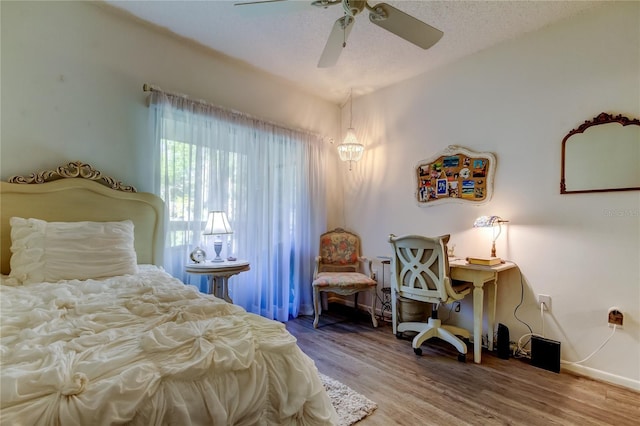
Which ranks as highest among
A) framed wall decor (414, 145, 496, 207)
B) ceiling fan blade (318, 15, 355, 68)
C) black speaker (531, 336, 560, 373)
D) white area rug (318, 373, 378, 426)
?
ceiling fan blade (318, 15, 355, 68)

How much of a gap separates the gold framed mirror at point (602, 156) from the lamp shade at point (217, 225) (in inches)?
113

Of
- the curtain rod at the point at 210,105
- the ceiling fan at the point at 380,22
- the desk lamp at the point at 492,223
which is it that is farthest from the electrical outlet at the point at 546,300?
the curtain rod at the point at 210,105

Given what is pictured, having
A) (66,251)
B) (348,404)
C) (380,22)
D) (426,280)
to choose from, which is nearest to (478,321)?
(426,280)

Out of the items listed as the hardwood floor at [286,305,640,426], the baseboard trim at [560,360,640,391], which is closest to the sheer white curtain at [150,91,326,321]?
the hardwood floor at [286,305,640,426]

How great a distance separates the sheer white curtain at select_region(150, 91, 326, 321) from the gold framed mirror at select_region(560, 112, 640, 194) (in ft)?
8.29

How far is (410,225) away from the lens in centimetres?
351

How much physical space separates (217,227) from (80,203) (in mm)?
1011

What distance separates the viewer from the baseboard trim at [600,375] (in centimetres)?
217

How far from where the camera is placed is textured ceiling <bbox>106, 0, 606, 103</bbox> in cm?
237

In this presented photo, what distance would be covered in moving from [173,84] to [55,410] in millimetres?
2763

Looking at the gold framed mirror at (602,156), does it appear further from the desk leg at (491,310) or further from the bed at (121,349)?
the bed at (121,349)

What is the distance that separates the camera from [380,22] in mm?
1817

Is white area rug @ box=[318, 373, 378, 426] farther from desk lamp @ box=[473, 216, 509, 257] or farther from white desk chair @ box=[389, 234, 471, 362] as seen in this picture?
desk lamp @ box=[473, 216, 509, 257]

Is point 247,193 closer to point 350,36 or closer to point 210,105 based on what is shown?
point 210,105
